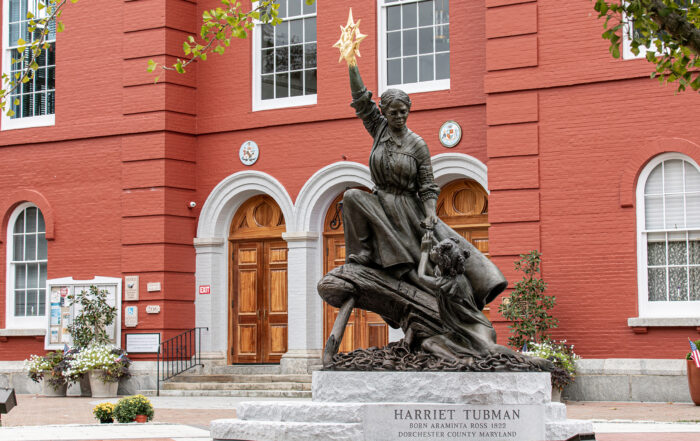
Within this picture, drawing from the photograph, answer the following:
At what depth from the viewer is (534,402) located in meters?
8.14

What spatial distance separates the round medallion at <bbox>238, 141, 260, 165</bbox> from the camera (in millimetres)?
19641

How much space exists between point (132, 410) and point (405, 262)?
180 inches

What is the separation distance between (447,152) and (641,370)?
481 centimetres

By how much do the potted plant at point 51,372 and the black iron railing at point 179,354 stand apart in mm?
1632

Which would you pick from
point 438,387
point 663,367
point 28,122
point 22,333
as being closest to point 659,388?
point 663,367

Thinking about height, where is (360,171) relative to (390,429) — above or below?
above

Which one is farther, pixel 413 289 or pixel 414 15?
pixel 414 15

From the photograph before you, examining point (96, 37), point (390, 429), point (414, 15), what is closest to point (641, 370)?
point (414, 15)

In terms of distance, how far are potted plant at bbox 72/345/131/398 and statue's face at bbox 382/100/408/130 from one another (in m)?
11.0

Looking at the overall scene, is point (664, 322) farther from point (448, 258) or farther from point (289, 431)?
point (289, 431)

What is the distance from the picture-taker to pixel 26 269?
21.0 metres

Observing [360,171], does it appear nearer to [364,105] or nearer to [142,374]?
[142,374]

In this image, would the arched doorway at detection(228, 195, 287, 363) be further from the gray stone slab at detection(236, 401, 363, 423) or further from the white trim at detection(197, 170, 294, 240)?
the gray stone slab at detection(236, 401, 363, 423)

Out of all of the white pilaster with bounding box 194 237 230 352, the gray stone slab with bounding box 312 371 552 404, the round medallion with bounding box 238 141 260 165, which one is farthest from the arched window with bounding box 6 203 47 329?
the gray stone slab with bounding box 312 371 552 404
